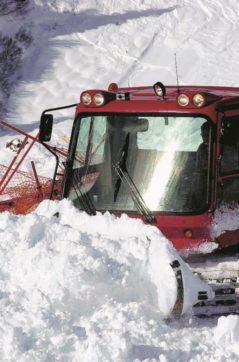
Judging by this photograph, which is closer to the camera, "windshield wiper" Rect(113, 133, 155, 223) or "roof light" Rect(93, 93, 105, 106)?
"windshield wiper" Rect(113, 133, 155, 223)

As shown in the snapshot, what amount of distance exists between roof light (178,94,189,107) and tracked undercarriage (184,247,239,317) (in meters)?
1.30

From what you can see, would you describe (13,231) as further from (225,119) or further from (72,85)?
(72,85)

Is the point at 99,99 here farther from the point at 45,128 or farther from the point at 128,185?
A: the point at 128,185

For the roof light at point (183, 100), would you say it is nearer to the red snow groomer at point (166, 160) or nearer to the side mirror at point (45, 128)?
the red snow groomer at point (166, 160)

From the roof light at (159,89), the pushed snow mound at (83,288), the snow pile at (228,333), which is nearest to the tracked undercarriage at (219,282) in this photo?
the pushed snow mound at (83,288)

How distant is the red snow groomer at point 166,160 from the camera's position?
6133 mm

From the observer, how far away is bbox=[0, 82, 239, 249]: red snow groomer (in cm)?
613

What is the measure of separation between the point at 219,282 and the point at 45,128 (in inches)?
88.2

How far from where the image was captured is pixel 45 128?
6738 mm

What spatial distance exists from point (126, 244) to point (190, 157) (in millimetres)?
1308

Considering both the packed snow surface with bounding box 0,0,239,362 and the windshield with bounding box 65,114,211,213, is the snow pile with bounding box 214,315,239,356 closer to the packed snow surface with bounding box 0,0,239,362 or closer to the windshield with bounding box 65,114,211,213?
the packed snow surface with bounding box 0,0,239,362

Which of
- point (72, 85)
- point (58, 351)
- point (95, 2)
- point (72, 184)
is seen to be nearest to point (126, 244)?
point (58, 351)

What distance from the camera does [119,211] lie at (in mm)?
6297

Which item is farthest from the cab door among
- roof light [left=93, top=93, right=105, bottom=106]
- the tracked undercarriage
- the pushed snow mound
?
roof light [left=93, top=93, right=105, bottom=106]
